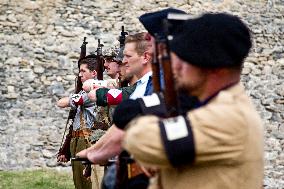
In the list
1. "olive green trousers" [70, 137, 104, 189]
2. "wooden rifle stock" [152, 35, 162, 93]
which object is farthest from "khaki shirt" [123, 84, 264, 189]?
"olive green trousers" [70, 137, 104, 189]

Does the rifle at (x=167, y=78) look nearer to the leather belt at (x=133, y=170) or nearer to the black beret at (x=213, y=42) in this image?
the black beret at (x=213, y=42)

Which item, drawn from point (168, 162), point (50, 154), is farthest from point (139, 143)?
point (50, 154)

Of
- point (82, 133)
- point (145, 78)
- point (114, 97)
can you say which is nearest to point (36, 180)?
point (82, 133)

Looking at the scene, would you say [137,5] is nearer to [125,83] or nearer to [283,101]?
[283,101]

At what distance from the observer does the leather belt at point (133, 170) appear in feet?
8.87

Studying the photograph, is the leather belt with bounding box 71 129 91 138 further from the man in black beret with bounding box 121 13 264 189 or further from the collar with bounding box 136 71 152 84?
the man in black beret with bounding box 121 13 264 189

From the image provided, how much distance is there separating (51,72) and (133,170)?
7602 mm

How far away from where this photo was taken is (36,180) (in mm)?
8539

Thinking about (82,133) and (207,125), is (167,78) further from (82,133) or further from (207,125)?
(82,133)

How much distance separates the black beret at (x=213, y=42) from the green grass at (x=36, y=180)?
6.24m

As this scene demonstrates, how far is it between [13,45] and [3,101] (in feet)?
2.84

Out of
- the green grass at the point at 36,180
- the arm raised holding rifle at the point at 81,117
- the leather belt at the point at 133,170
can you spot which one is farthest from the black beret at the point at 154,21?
the green grass at the point at 36,180

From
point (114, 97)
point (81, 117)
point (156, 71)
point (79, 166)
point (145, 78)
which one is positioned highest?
point (156, 71)

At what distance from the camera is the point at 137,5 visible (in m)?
10.7
